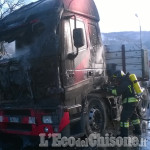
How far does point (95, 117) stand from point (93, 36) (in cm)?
184

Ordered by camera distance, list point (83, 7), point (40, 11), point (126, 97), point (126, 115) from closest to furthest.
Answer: point (40, 11), point (83, 7), point (126, 115), point (126, 97)

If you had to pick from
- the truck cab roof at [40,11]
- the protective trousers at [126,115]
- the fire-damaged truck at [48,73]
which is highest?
the truck cab roof at [40,11]

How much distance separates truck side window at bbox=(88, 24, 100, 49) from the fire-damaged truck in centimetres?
20

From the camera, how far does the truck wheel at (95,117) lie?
18.0ft

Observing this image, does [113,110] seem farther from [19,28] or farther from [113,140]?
[19,28]

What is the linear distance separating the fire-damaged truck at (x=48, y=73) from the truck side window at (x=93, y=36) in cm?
20

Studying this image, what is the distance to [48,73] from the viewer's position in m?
4.80

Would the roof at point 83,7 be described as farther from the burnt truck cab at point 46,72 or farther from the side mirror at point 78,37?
the side mirror at point 78,37

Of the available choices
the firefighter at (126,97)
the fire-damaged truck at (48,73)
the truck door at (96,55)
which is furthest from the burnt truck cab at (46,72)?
the firefighter at (126,97)

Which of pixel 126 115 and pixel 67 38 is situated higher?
pixel 67 38

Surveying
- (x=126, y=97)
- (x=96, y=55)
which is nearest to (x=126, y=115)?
(x=126, y=97)

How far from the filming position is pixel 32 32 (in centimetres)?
509

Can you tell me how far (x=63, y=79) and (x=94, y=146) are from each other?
5.87 ft

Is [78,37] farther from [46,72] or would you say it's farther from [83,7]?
[83,7]
